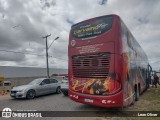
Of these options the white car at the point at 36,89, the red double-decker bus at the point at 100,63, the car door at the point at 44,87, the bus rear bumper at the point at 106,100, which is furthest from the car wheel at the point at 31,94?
the bus rear bumper at the point at 106,100

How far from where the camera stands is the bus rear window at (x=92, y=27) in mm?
6793

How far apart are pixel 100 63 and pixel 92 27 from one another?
1759 millimetres

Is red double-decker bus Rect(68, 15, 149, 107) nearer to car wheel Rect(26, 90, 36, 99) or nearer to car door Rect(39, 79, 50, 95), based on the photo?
car wheel Rect(26, 90, 36, 99)

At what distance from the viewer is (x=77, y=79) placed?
762 cm

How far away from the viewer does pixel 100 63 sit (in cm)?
677

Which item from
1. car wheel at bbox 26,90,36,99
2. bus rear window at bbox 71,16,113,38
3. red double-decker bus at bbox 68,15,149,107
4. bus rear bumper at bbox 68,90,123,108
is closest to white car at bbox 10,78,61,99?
car wheel at bbox 26,90,36,99

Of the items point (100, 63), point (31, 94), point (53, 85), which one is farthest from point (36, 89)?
point (100, 63)

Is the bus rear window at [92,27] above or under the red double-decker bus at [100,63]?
above

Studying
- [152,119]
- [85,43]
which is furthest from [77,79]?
[152,119]

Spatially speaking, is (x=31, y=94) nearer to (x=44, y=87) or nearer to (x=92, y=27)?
(x=44, y=87)

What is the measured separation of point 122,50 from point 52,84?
8.92m

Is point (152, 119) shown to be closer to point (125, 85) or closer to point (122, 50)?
point (125, 85)

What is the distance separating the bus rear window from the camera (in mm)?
6793

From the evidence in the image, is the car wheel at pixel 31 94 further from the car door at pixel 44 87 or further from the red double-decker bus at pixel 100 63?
the red double-decker bus at pixel 100 63
